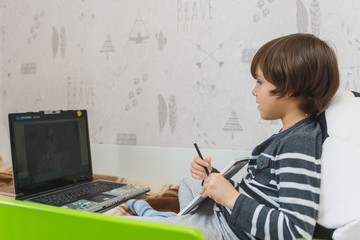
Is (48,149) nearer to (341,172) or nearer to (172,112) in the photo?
(172,112)

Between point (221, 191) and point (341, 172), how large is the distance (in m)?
0.24

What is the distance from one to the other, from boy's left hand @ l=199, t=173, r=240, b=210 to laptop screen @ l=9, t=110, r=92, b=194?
0.63 meters

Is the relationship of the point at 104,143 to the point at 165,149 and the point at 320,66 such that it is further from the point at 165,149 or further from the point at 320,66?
the point at 320,66

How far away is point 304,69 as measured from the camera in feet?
2.40

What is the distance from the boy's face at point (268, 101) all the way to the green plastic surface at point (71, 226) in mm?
493

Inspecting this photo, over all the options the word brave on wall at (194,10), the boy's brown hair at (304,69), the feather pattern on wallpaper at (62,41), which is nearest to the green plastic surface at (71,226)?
the boy's brown hair at (304,69)

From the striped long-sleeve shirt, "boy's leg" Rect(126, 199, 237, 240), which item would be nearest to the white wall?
"boy's leg" Rect(126, 199, 237, 240)

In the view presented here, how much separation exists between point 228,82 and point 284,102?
0.43 m

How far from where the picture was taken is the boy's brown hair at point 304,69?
28.9 inches

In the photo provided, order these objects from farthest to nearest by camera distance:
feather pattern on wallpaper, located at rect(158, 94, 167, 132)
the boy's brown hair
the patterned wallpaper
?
1. feather pattern on wallpaper, located at rect(158, 94, 167, 132)
2. the patterned wallpaper
3. the boy's brown hair

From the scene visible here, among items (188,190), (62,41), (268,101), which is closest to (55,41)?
(62,41)

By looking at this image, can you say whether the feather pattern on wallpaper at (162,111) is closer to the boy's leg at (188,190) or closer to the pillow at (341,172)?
the boy's leg at (188,190)

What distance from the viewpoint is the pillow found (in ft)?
2.07

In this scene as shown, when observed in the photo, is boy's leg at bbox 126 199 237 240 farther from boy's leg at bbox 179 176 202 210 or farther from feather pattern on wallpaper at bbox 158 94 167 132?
feather pattern on wallpaper at bbox 158 94 167 132
